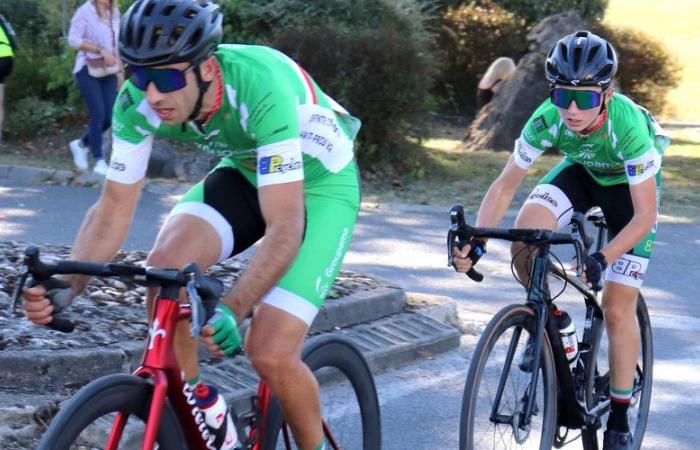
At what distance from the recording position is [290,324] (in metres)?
3.59

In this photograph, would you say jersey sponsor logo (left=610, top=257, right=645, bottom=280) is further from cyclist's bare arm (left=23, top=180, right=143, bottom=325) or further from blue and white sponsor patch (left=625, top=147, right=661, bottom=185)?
cyclist's bare arm (left=23, top=180, right=143, bottom=325)

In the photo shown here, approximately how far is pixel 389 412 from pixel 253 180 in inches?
77.6

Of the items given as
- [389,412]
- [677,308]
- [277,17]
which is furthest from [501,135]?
[389,412]

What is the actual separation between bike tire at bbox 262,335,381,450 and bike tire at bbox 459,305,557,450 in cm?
33

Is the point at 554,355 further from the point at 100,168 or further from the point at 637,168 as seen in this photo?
the point at 100,168

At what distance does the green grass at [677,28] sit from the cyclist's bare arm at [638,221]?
1479 centimetres

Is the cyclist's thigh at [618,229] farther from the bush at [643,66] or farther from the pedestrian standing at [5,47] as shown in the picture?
the bush at [643,66]

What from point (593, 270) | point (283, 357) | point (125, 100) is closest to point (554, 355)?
point (593, 270)

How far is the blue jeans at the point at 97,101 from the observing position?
1130cm

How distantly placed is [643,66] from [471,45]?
9.63 ft

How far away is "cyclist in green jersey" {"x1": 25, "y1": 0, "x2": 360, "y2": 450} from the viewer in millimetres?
3391

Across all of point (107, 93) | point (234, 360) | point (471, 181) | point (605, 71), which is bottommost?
point (471, 181)

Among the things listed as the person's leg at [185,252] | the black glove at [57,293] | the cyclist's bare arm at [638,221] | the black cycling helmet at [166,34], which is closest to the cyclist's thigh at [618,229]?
the cyclist's bare arm at [638,221]

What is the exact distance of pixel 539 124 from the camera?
4.89 m
